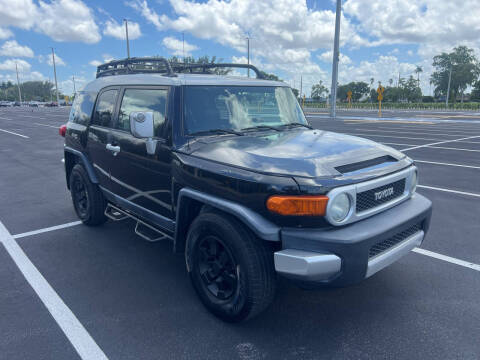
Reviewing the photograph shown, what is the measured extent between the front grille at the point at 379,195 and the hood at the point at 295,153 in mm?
197

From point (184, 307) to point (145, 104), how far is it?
6.39ft

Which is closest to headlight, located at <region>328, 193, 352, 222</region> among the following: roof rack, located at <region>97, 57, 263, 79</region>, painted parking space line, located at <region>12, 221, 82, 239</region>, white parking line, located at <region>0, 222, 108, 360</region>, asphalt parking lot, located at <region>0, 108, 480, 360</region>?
asphalt parking lot, located at <region>0, 108, 480, 360</region>

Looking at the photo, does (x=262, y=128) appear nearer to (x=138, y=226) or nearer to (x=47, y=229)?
(x=138, y=226)

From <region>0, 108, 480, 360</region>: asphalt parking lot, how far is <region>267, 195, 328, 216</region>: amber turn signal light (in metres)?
0.99

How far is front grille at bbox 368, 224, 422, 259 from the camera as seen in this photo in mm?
2692

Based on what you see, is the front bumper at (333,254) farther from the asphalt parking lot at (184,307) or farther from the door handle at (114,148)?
the door handle at (114,148)

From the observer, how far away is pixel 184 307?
126 inches

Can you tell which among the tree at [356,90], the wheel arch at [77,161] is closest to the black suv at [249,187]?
the wheel arch at [77,161]

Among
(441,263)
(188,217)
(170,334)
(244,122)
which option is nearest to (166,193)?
(188,217)

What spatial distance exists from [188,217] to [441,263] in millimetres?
2671

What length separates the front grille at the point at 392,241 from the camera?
2.69 m

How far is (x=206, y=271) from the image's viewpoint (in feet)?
10.1

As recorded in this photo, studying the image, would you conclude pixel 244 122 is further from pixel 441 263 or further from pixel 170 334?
pixel 441 263

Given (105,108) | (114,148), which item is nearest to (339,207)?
(114,148)
